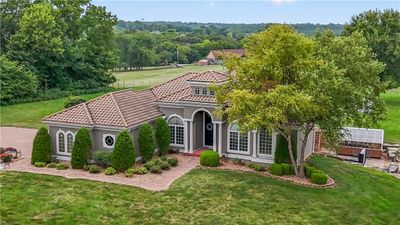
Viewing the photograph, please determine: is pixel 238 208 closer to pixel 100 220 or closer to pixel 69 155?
pixel 100 220

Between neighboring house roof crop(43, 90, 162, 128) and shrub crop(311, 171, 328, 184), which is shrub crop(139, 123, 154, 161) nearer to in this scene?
neighboring house roof crop(43, 90, 162, 128)

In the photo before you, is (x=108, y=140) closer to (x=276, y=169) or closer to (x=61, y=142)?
(x=61, y=142)

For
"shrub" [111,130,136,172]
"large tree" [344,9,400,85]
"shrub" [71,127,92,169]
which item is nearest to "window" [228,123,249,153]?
"shrub" [111,130,136,172]

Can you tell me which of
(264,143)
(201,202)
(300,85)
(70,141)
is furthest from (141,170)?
(300,85)

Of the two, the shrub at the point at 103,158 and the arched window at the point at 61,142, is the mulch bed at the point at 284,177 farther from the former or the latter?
the arched window at the point at 61,142

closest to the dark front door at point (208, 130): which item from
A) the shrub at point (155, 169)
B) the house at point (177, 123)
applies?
the house at point (177, 123)

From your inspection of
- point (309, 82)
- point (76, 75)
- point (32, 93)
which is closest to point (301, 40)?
point (309, 82)
